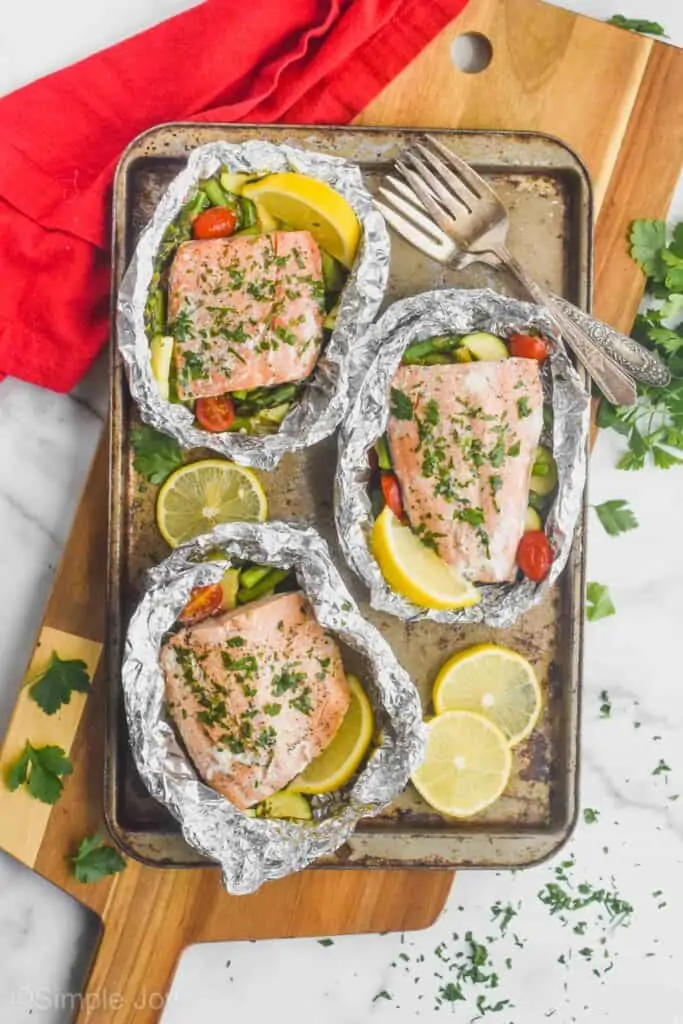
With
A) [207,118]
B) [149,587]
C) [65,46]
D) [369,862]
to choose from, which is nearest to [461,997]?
[369,862]

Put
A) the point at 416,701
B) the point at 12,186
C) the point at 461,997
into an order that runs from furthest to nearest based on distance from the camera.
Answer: the point at 461,997 < the point at 12,186 < the point at 416,701

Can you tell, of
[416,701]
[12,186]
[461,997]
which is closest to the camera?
[416,701]

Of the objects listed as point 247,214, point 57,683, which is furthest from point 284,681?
point 247,214

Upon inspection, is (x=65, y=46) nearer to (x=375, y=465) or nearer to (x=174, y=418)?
(x=174, y=418)

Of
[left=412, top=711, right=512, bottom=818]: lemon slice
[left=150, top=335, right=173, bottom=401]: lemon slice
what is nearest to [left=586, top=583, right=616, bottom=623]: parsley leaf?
[left=412, top=711, right=512, bottom=818]: lemon slice

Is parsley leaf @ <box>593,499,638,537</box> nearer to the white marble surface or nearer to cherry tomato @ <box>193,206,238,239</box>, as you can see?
the white marble surface

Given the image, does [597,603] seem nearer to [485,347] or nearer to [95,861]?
[485,347]

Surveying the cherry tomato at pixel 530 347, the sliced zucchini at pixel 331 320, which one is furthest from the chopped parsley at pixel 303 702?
the cherry tomato at pixel 530 347
